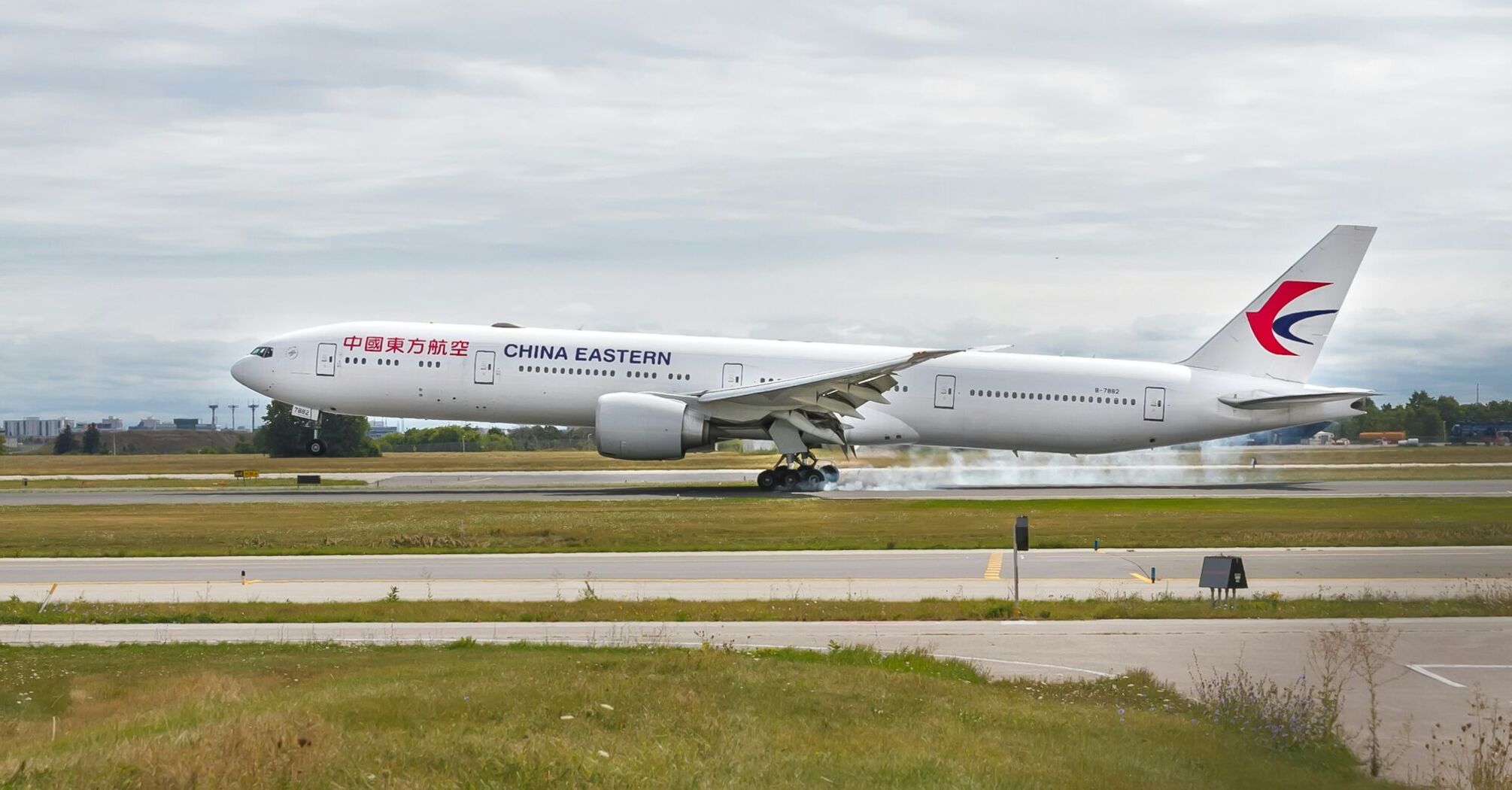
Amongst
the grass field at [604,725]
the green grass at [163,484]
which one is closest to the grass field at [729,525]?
the green grass at [163,484]

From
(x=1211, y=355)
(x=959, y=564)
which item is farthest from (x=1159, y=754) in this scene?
(x=1211, y=355)

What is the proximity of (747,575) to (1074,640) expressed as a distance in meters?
7.78

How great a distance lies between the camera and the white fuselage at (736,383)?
139 feet

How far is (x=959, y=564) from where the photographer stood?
23984 mm

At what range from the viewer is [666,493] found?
40.8 m

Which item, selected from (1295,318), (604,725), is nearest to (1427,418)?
(1295,318)

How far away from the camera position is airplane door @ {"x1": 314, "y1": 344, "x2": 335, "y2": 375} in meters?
43.1

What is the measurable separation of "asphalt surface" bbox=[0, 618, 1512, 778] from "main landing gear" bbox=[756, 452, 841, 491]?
23831 mm

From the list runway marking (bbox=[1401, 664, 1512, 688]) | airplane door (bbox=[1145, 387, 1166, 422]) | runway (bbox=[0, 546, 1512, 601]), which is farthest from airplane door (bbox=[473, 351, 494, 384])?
runway marking (bbox=[1401, 664, 1512, 688])

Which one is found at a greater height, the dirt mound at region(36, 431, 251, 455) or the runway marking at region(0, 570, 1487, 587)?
the dirt mound at region(36, 431, 251, 455)

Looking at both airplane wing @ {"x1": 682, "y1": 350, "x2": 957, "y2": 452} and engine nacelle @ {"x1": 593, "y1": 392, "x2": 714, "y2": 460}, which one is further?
engine nacelle @ {"x1": 593, "y1": 392, "x2": 714, "y2": 460}

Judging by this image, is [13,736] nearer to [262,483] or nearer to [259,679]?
[259,679]

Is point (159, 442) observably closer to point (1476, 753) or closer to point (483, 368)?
point (483, 368)

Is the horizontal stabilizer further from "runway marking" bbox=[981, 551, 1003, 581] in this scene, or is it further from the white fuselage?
"runway marking" bbox=[981, 551, 1003, 581]
